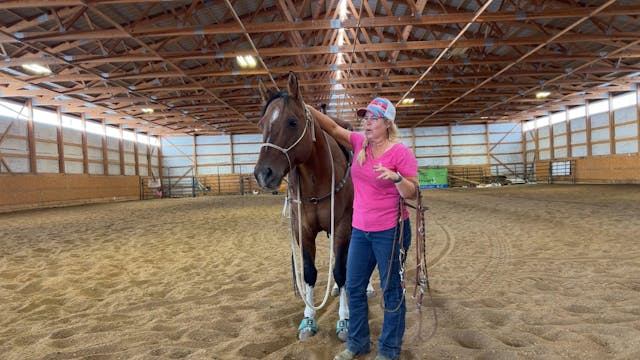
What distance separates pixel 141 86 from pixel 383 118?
60.5 ft

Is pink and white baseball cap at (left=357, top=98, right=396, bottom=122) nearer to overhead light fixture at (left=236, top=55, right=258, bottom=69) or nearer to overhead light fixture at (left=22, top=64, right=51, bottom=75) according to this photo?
overhead light fixture at (left=236, top=55, right=258, bottom=69)

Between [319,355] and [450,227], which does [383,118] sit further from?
[450,227]

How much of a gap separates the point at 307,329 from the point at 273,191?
348 inches

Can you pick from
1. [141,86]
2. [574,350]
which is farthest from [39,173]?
[574,350]

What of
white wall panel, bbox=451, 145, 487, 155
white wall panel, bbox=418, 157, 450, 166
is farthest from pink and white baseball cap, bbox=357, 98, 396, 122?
white wall panel, bbox=451, 145, 487, 155

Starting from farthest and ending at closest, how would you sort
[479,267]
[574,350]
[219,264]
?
[219,264], [479,267], [574,350]

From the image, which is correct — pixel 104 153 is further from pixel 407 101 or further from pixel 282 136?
pixel 282 136

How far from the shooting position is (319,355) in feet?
8.06

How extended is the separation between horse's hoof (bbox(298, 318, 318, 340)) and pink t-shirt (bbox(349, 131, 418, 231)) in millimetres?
1128

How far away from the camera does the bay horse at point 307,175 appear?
2.32 meters

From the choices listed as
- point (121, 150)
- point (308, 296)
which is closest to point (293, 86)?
point (308, 296)

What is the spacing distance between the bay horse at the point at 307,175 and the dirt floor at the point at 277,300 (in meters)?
0.63

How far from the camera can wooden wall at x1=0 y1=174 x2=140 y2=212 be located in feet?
56.3

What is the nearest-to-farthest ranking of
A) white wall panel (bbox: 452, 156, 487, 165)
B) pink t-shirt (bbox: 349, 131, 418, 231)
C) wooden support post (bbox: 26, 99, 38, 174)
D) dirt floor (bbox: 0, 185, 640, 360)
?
pink t-shirt (bbox: 349, 131, 418, 231), dirt floor (bbox: 0, 185, 640, 360), wooden support post (bbox: 26, 99, 38, 174), white wall panel (bbox: 452, 156, 487, 165)
